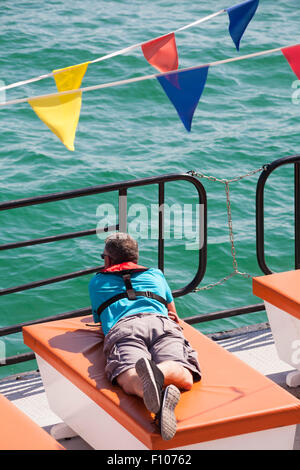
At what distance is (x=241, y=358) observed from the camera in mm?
5230

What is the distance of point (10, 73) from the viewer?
1770 centimetres

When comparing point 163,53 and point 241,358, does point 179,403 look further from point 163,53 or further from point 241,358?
point 163,53

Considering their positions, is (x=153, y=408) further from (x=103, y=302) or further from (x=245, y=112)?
(x=245, y=112)

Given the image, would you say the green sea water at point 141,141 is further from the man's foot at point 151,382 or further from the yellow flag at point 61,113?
the man's foot at point 151,382

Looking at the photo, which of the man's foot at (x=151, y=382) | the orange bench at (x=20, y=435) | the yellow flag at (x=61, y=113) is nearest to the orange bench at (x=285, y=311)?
the man's foot at (x=151, y=382)

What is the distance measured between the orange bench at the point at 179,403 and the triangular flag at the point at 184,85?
1219 millimetres

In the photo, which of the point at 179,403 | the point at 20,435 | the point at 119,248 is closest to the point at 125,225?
the point at 119,248

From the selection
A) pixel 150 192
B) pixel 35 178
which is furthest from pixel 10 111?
pixel 150 192

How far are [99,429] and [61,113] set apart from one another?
5.01 feet

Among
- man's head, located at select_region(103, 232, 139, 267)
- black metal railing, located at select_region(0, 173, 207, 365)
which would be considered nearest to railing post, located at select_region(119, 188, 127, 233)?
black metal railing, located at select_region(0, 173, 207, 365)

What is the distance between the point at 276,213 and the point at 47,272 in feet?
11.7

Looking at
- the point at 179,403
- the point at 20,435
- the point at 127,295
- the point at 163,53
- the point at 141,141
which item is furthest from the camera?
the point at 141,141

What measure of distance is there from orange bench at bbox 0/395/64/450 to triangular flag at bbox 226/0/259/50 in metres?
2.40

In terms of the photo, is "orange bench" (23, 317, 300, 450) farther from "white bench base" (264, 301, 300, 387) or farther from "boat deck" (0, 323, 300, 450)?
"white bench base" (264, 301, 300, 387)
